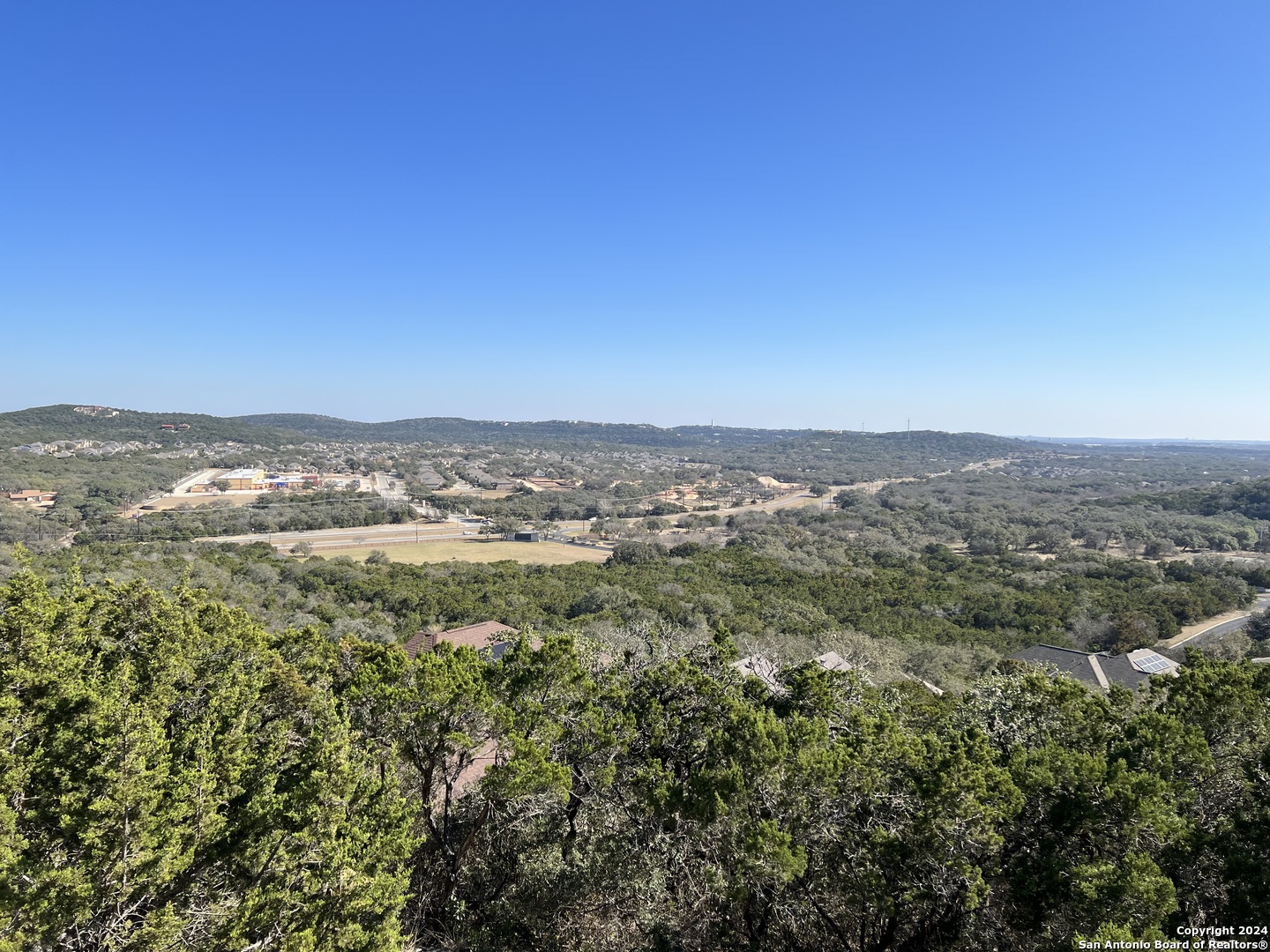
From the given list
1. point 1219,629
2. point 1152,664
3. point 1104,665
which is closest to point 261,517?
point 1104,665

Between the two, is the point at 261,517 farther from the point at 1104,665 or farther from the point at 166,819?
the point at 1104,665

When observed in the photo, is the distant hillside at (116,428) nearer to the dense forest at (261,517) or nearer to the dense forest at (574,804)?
the dense forest at (261,517)

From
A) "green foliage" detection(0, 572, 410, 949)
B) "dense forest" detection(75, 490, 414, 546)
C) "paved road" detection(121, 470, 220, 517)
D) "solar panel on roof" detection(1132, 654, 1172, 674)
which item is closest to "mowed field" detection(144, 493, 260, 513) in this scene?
"paved road" detection(121, 470, 220, 517)

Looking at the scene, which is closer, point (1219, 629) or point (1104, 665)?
point (1104, 665)

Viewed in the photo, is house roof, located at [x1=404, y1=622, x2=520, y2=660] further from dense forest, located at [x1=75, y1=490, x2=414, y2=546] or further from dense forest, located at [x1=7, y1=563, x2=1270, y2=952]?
dense forest, located at [x1=75, y1=490, x2=414, y2=546]

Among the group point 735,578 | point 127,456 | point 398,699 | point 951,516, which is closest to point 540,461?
point 127,456

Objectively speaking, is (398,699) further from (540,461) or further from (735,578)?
(540,461)
